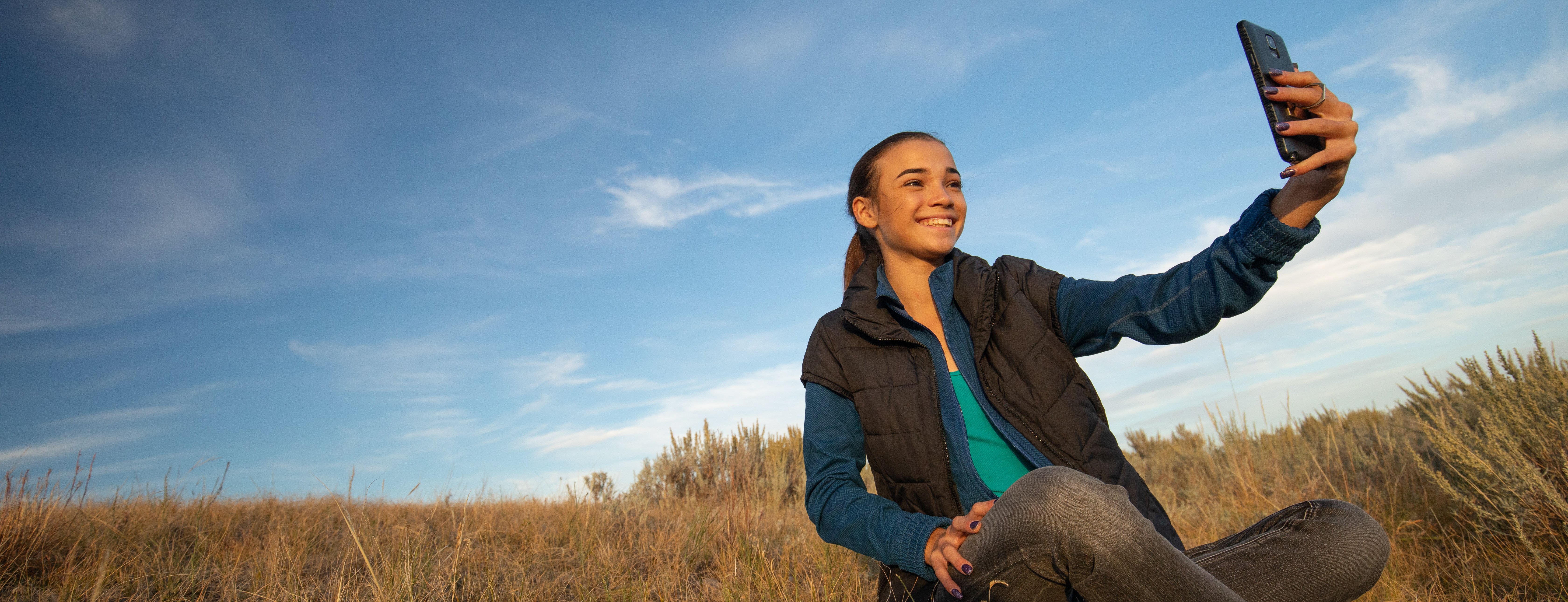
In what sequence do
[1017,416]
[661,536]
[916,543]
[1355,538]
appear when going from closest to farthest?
[916,543], [1355,538], [1017,416], [661,536]

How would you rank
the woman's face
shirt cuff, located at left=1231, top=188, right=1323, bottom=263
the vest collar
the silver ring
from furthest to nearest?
the woman's face, the vest collar, shirt cuff, located at left=1231, top=188, right=1323, bottom=263, the silver ring

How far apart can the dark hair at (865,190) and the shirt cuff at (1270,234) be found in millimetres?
1108

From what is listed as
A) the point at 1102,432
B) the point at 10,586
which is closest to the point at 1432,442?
the point at 1102,432

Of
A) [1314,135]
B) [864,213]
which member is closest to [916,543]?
[1314,135]

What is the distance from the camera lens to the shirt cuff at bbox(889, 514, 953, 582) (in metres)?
1.66

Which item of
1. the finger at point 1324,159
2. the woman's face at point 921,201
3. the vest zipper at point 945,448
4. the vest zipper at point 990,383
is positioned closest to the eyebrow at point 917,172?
the woman's face at point 921,201

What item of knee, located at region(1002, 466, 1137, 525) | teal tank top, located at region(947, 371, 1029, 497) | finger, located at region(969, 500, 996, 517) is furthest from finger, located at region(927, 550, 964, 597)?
teal tank top, located at region(947, 371, 1029, 497)

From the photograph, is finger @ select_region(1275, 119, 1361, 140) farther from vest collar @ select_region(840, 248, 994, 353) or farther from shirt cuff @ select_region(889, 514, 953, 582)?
shirt cuff @ select_region(889, 514, 953, 582)

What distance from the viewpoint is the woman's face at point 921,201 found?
2.56 meters

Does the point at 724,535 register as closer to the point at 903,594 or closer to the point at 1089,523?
the point at 903,594

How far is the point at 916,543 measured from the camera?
1.67 m

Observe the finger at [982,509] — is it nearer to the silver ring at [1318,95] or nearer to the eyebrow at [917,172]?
the silver ring at [1318,95]

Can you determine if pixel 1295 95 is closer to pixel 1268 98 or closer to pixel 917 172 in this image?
pixel 1268 98

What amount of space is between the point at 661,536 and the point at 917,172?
2534mm
